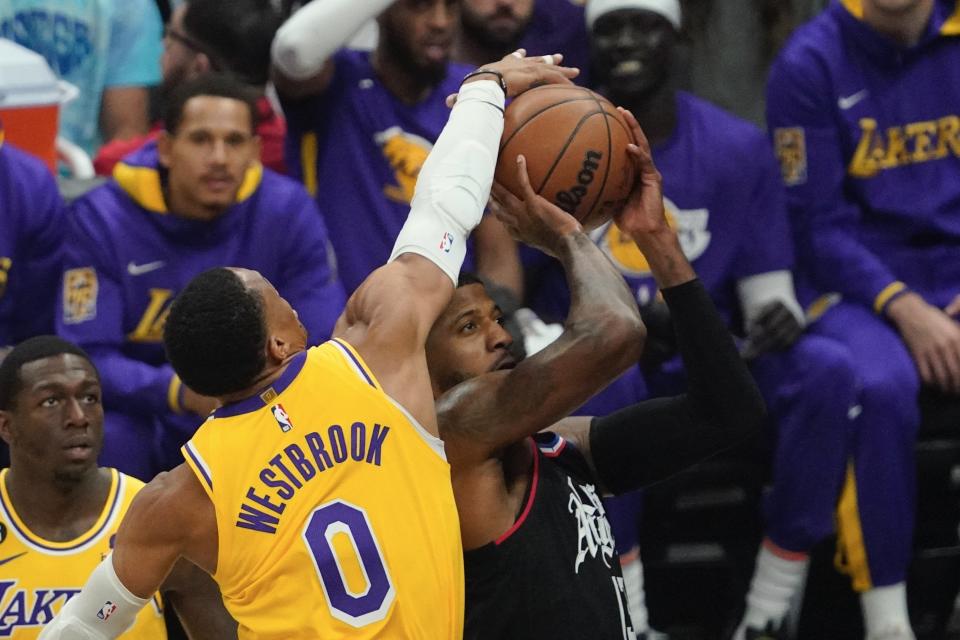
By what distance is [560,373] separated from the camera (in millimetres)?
3020

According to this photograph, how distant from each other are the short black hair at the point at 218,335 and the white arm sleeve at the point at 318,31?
7.50ft

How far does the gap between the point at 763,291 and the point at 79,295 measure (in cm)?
215

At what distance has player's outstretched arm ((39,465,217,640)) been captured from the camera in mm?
2781

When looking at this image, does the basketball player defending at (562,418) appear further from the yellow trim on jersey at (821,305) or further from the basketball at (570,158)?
the yellow trim on jersey at (821,305)

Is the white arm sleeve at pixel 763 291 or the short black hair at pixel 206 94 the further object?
the white arm sleeve at pixel 763 291

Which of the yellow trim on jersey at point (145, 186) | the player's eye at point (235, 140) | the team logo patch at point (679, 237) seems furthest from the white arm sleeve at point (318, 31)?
the team logo patch at point (679, 237)

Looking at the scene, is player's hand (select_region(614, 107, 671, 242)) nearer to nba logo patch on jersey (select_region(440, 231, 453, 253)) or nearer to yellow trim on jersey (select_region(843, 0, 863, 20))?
nba logo patch on jersey (select_region(440, 231, 453, 253))

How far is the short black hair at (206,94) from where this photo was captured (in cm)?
496

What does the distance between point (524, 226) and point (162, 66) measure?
2.93m

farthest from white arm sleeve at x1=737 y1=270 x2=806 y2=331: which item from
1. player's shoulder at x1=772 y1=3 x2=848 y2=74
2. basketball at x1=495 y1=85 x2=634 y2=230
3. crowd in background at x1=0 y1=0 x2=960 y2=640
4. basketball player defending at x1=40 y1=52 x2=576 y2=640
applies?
basketball player defending at x1=40 y1=52 x2=576 y2=640

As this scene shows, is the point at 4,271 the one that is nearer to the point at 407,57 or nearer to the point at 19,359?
the point at 19,359

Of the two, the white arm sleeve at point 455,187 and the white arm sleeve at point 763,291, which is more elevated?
the white arm sleeve at point 455,187

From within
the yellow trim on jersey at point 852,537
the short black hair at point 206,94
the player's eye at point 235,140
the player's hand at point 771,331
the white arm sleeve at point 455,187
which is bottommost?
the yellow trim on jersey at point 852,537

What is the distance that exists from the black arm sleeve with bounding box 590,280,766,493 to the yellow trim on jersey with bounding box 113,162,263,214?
1.93 metres
